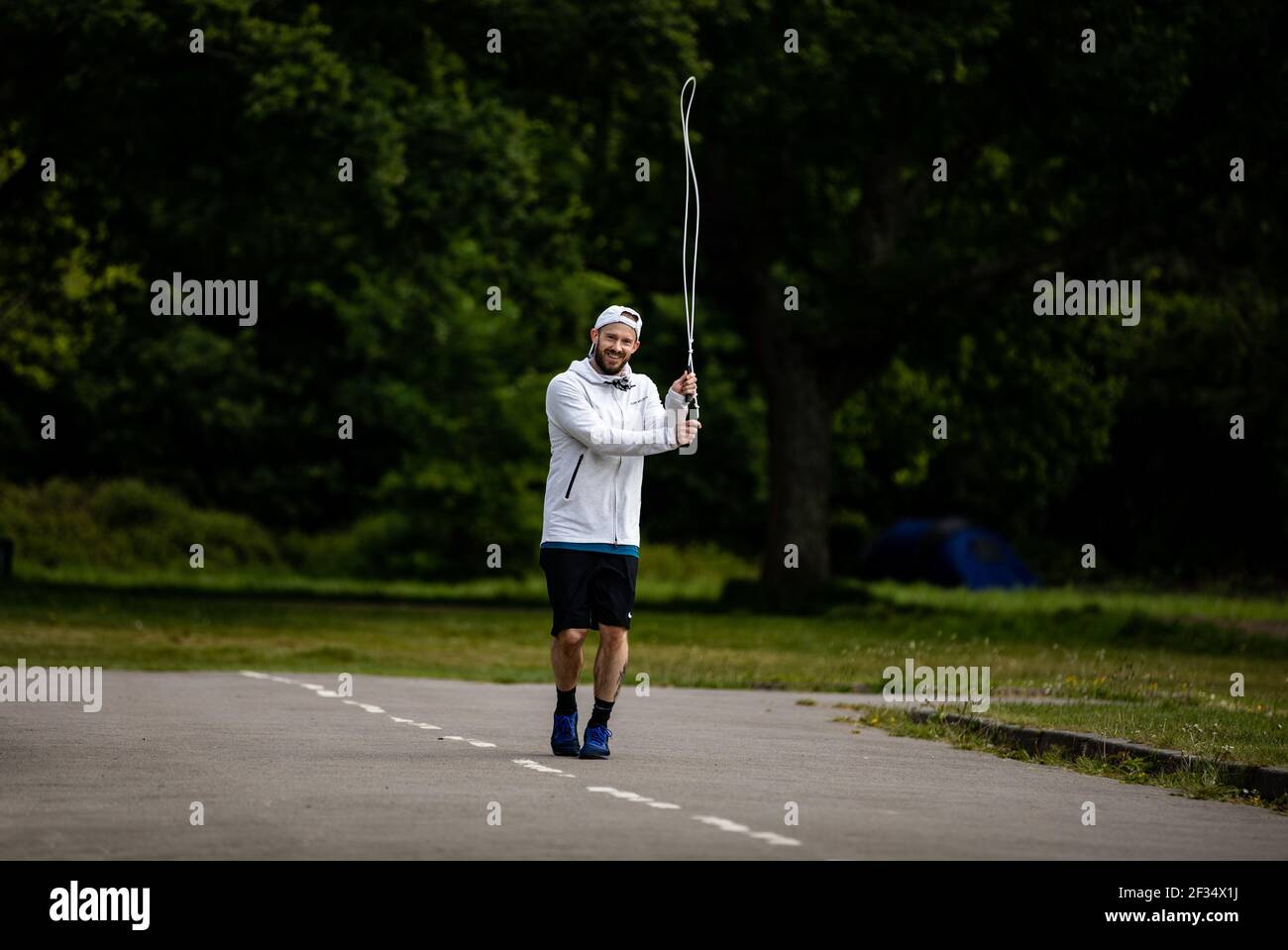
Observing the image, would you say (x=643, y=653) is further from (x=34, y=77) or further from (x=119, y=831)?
(x=119, y=831)

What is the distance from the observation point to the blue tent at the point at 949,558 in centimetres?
4550

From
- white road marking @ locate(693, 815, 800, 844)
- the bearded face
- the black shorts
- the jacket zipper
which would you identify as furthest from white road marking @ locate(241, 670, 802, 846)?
the bearded face

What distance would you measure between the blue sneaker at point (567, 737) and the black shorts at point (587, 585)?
0.58 m

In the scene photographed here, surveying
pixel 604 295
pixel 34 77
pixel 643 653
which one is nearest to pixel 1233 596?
pixel 604 295

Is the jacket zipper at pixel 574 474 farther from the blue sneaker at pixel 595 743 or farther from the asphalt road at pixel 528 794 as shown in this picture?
the asphalt road at pixel 528 794

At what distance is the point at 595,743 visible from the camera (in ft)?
39.2

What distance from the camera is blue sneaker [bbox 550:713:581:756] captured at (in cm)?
1212

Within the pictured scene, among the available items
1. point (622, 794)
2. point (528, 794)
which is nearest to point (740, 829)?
point (622, 794)

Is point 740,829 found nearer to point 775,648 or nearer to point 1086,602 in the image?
point 775,648

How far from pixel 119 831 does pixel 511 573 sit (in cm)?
4284

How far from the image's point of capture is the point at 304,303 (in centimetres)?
5822

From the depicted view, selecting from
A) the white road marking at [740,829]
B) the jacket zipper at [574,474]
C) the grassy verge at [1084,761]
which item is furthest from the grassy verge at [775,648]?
the white road marking at [740,829]

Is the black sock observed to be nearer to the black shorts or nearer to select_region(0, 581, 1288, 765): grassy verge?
the black shorts
